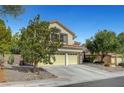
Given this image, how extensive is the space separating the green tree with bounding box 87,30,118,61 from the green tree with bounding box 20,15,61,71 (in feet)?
57.0

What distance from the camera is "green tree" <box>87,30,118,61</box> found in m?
48.2

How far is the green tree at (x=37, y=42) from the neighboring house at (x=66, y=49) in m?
11.0

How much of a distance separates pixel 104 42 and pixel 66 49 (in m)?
7.25

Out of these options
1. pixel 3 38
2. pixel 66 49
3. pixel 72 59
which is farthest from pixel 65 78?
pixel 72 59

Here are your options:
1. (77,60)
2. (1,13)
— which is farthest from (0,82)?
(77,60)

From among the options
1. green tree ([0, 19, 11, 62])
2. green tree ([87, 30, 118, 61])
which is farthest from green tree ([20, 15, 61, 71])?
green tree ([87, 30, 118, 61])

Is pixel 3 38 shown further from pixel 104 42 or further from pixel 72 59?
pixel 104 42

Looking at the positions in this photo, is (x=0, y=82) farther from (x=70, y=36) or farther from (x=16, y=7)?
(x=70, y=36)

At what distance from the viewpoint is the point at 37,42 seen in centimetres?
3166

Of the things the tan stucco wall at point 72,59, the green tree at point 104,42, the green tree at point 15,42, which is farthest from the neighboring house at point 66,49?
the green tree at point 15,42

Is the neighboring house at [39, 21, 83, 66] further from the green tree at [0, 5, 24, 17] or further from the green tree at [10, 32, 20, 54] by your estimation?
the green tree at [0, 5, 24, 17]

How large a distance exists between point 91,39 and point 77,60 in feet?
17.5

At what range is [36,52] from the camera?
3159 cm

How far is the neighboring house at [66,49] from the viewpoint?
4404cm
